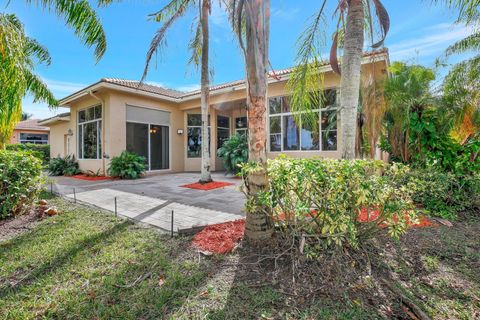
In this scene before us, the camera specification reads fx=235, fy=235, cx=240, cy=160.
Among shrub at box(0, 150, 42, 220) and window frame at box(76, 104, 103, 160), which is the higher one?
window frame at box(76, 104, 103, 160)

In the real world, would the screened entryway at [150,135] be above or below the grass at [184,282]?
above

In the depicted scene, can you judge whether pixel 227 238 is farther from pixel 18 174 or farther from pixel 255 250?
pixel 18 174

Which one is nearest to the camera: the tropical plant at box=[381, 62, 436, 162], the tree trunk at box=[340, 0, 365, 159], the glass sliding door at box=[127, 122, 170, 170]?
the tree trunk at box=[340, 0, 365, 159]

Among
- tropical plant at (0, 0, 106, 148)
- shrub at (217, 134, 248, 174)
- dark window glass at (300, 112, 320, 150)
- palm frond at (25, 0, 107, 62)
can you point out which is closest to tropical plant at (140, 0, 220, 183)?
palm frond at (25, 0, 107, 62)

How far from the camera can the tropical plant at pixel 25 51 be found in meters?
3.59

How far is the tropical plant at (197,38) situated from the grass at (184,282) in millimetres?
5542

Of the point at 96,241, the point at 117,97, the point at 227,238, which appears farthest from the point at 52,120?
the point at 227,238

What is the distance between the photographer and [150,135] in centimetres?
1283

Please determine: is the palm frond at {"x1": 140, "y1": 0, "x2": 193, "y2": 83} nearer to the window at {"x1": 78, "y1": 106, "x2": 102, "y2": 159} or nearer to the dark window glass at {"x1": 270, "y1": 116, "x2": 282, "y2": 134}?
the dark window glass at {"x1": 270, "y1": 116, "x2": 282, "y2": 134}

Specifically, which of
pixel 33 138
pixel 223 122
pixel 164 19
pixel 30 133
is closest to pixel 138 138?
pixel 223 122

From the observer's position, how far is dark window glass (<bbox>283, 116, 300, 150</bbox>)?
35.0 feet

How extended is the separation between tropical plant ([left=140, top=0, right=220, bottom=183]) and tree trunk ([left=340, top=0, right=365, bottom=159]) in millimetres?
5483

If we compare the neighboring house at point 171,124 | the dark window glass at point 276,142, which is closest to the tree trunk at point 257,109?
the neighboring house at point 171,124

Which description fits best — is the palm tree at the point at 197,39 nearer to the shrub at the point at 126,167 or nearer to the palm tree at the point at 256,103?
the shrub at the point at 126,167
